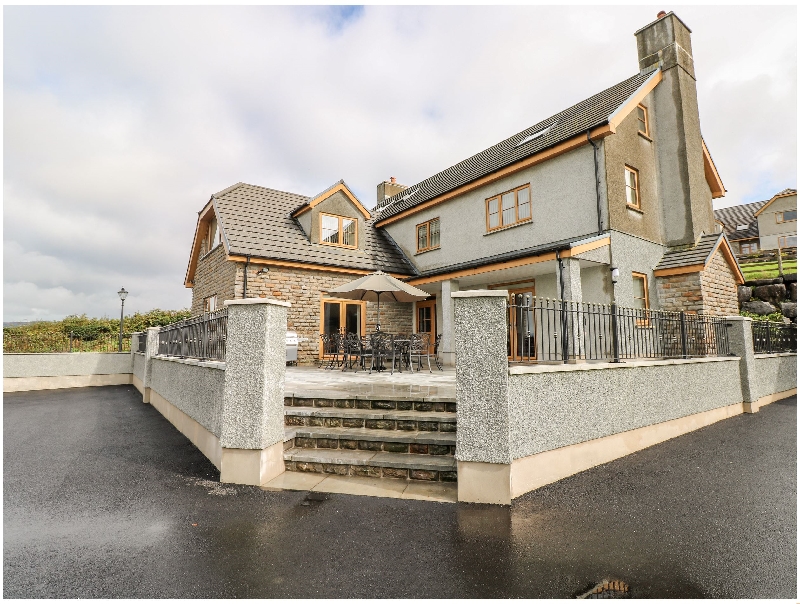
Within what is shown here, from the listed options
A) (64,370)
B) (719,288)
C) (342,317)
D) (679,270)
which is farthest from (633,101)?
(64,370)

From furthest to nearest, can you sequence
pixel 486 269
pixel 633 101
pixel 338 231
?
pixel 338 231 < pixel 633 101 < pixel 486 269

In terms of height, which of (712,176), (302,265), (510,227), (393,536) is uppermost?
(712,176)

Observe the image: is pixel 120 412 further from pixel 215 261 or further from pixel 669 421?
pixel 669 421

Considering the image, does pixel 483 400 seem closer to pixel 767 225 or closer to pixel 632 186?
pixel 632 186

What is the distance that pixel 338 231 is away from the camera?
16.6 metres

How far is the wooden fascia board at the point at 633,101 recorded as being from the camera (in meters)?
11.6

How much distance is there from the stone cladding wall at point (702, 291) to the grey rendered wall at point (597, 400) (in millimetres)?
3802

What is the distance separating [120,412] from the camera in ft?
33.4

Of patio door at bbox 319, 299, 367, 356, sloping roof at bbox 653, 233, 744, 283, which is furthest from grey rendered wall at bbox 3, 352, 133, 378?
sloping roof at bbox 653, 233, 744, 283

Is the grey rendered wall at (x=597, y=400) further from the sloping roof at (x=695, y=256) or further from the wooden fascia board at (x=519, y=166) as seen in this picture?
the wooden fascia board at (x=519, y=166)

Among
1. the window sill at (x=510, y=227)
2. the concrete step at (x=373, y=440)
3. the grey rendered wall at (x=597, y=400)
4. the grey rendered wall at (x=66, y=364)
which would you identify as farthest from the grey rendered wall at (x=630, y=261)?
the grey rendered wall at (x=66, y=364)

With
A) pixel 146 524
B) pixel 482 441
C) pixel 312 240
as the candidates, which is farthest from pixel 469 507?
pixel 312 240

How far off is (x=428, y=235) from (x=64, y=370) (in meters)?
15.6

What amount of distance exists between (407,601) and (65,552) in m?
2.86
